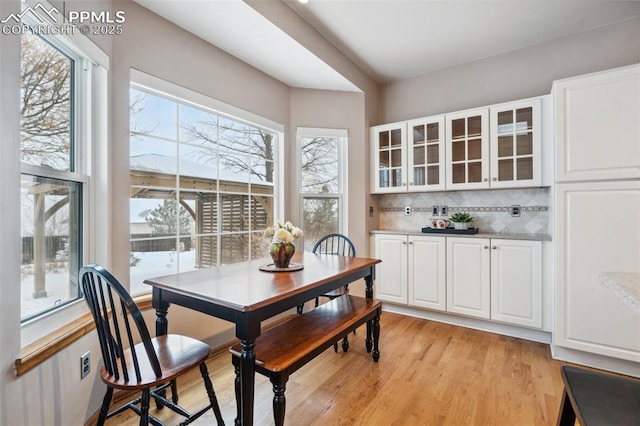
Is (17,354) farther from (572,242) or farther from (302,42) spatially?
(572,242)

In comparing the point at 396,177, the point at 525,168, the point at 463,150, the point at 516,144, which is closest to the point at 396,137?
the point at 396,177

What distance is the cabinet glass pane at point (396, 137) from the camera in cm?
361

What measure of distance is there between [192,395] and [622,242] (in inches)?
126

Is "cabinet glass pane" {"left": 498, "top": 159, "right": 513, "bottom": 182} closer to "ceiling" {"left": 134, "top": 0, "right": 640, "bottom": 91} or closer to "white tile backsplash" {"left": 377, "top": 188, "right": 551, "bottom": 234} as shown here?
"white tile backsplash" {"left": 377, "top": 188, "right": 551, "bottom": 234}

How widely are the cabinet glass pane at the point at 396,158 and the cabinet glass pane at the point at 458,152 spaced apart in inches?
22.8

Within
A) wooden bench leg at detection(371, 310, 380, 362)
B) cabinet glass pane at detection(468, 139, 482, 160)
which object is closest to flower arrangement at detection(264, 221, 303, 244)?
wooden bench leg at detection(371, 310, 380, 362)

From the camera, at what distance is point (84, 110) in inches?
72.6

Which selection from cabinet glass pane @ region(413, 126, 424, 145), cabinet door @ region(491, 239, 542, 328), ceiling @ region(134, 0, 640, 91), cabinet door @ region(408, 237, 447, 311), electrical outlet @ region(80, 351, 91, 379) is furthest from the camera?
cabinet glass pane @ region(413, 126, 424, 145)

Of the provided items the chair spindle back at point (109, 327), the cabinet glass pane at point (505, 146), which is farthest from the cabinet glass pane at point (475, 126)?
the chair spindle back at point (109, 327)

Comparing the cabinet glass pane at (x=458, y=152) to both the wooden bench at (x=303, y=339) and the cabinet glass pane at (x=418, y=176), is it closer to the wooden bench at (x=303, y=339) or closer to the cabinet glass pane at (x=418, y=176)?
the cabinet glass pane at (x=418, y=176)

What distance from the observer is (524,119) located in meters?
2.89

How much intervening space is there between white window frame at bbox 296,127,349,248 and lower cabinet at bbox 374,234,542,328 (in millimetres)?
471

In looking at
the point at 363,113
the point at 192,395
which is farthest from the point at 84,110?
the point at 363,113

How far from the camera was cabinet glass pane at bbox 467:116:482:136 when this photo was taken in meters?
3.14
